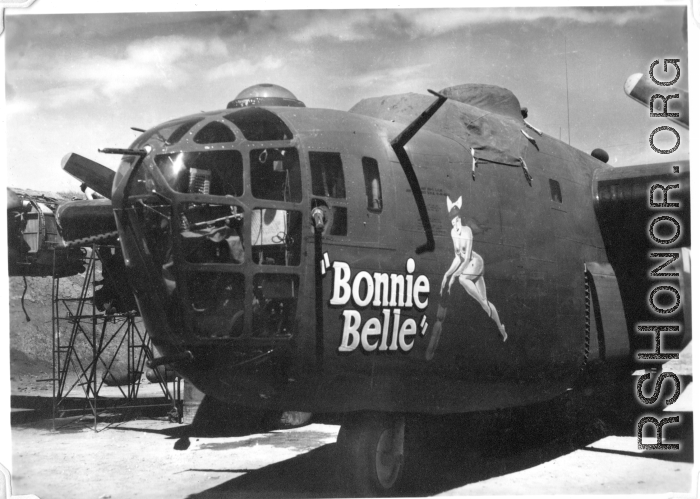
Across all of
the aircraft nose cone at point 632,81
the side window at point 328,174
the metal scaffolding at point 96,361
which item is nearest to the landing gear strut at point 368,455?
the side window at point 328,174

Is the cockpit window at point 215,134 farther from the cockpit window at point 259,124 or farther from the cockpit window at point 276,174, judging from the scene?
the cockpit window at point 276,174

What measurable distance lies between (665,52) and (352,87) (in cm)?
425

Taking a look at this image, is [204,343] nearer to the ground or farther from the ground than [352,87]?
Result: nearer to the ground

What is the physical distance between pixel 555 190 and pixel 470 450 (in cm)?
428

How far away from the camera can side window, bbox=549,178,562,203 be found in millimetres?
10200

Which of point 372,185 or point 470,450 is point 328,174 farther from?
point 470,450

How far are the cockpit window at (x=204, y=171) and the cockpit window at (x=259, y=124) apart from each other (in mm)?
321

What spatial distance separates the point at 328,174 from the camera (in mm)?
7863

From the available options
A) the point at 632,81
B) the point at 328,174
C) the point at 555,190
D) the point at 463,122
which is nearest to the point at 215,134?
the point at 328,174

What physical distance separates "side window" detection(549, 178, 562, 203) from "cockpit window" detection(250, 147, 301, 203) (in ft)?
13.6

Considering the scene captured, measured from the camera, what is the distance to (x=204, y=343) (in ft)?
24.2

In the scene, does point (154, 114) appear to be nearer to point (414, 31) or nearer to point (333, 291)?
point (414, 31)

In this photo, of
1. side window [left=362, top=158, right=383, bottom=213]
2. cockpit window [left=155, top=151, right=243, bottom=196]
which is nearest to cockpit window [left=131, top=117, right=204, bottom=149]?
cockpit window [left=155, top=151, right=243, bottom=196]

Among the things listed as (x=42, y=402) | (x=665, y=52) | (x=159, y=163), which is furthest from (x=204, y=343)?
(x=42, y=402)
